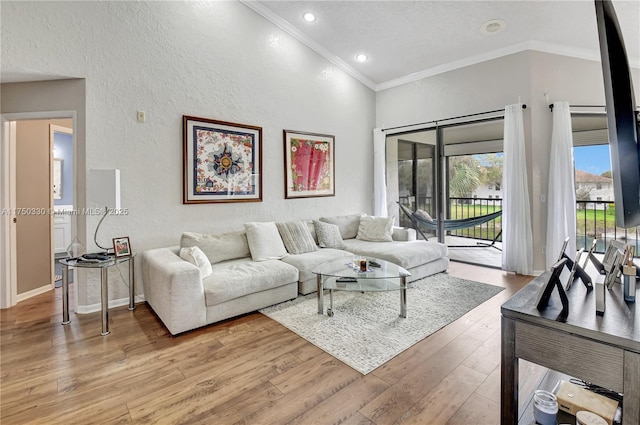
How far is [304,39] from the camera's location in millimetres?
4520

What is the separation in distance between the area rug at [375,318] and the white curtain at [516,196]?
0.89m

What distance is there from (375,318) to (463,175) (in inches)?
126

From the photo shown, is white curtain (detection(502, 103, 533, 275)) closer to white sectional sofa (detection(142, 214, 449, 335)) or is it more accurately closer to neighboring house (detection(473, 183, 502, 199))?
neighboring house (detection(473, 183, 502, 199))

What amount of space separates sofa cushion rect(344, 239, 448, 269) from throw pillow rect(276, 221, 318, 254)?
1.98ft

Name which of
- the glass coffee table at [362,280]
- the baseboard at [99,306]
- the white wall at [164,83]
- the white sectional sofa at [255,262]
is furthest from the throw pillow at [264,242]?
the baseboard at [99,306]

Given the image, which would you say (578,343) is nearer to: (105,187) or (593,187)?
(105,187)

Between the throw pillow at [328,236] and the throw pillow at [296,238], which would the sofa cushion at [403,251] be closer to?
the throw pillow at [328,236]

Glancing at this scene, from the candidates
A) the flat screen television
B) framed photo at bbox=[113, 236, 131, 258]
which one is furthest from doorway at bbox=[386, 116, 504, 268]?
framed photo at bbox=[113, 236, 131, 258]

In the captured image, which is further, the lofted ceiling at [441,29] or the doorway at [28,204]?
the lofted ceiling at [441,29]

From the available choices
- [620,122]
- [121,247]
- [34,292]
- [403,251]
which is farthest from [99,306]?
[620,122]

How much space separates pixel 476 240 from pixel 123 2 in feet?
19.9

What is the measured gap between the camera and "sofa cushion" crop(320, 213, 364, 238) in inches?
186

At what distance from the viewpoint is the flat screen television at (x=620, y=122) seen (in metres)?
1.02

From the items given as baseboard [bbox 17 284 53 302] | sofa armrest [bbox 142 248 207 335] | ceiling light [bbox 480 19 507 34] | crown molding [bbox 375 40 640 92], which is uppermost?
ceiling light [bbox 480 19 507 34]
